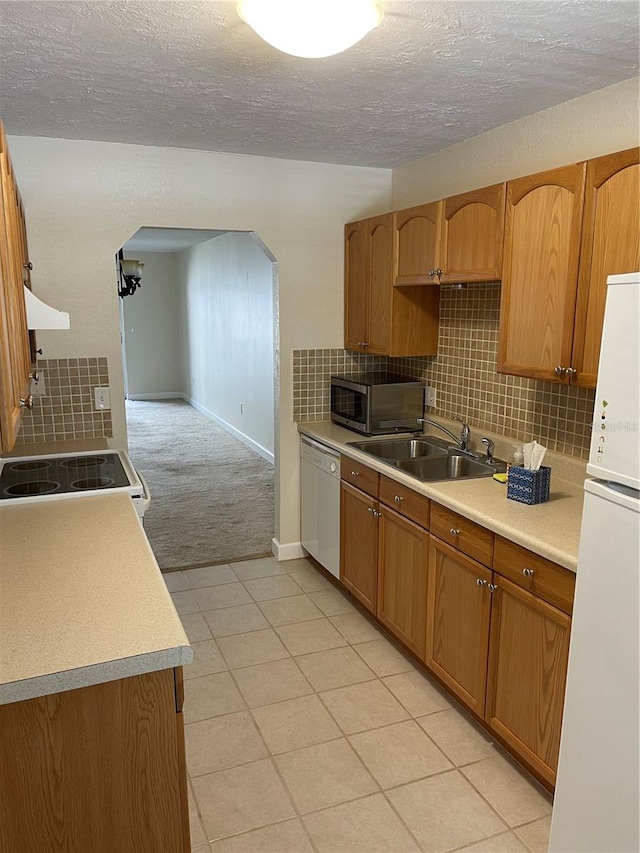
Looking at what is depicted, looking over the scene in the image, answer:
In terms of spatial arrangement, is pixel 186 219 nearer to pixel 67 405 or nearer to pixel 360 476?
pixel 67 405

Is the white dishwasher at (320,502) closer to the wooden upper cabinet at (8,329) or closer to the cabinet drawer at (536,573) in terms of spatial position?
the cabinet drawer at (536,573)

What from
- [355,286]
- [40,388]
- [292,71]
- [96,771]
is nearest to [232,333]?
[355,286]

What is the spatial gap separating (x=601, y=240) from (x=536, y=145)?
0.96 meters

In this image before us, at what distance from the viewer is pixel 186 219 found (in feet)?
11.6

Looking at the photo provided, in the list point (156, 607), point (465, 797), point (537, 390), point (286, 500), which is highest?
point (537, 390)

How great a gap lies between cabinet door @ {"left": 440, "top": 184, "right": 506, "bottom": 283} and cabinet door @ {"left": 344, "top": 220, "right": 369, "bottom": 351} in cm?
81

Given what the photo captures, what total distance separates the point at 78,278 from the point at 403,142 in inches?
73.5

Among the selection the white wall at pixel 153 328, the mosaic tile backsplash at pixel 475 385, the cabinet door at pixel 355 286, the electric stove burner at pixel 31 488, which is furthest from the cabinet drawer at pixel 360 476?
the white wall at pixel 153 328

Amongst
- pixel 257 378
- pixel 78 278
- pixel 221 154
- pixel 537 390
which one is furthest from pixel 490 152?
pixel 257 378

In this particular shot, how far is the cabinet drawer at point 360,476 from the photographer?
3111 mm

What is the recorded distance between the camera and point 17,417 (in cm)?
184

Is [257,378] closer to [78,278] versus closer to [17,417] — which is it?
[78,278]

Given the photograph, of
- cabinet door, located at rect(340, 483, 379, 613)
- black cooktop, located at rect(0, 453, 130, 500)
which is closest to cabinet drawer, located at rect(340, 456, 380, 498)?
cabinet door, located at rect(340, 483, 379, 613)

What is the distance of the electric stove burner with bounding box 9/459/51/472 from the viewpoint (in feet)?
9.45
